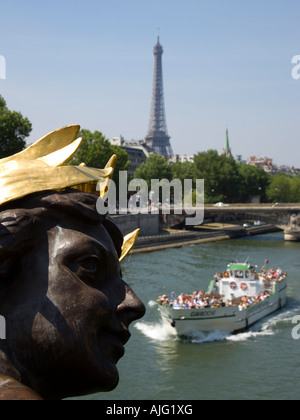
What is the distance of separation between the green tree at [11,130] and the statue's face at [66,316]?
26.6 m

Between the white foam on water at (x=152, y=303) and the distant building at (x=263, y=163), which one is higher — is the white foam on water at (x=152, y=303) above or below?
below

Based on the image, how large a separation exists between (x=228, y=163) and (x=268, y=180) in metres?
11.1

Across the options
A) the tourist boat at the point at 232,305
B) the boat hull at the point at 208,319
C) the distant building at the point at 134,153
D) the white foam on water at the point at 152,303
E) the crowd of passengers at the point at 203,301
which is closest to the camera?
the boat hull at the point at 208,319

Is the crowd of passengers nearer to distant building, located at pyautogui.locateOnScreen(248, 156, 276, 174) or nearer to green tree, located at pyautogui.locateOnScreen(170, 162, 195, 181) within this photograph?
green tree, located at pyautogui.locateOnScreen(170, 162, 195, 181)

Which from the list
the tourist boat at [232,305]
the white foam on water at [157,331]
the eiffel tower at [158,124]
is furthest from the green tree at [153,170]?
the eiffel tower at [158,124]

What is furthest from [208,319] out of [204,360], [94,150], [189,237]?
[94,150]

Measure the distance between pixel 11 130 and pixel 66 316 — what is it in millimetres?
27613

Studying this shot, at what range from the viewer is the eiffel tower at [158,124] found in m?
132

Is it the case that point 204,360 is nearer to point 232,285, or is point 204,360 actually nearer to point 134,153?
point 232,285

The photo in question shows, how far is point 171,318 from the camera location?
17.3m

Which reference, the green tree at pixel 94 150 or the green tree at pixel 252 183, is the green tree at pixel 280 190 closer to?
the green tree at pixel 252 183

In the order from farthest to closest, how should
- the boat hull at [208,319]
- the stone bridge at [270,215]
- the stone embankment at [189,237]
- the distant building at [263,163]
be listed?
the distant building at [263,163] → the stone bridge at [270,215] → the stone embankment at [189,237] → the boat hull at [208,319]

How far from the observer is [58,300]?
1.69m
